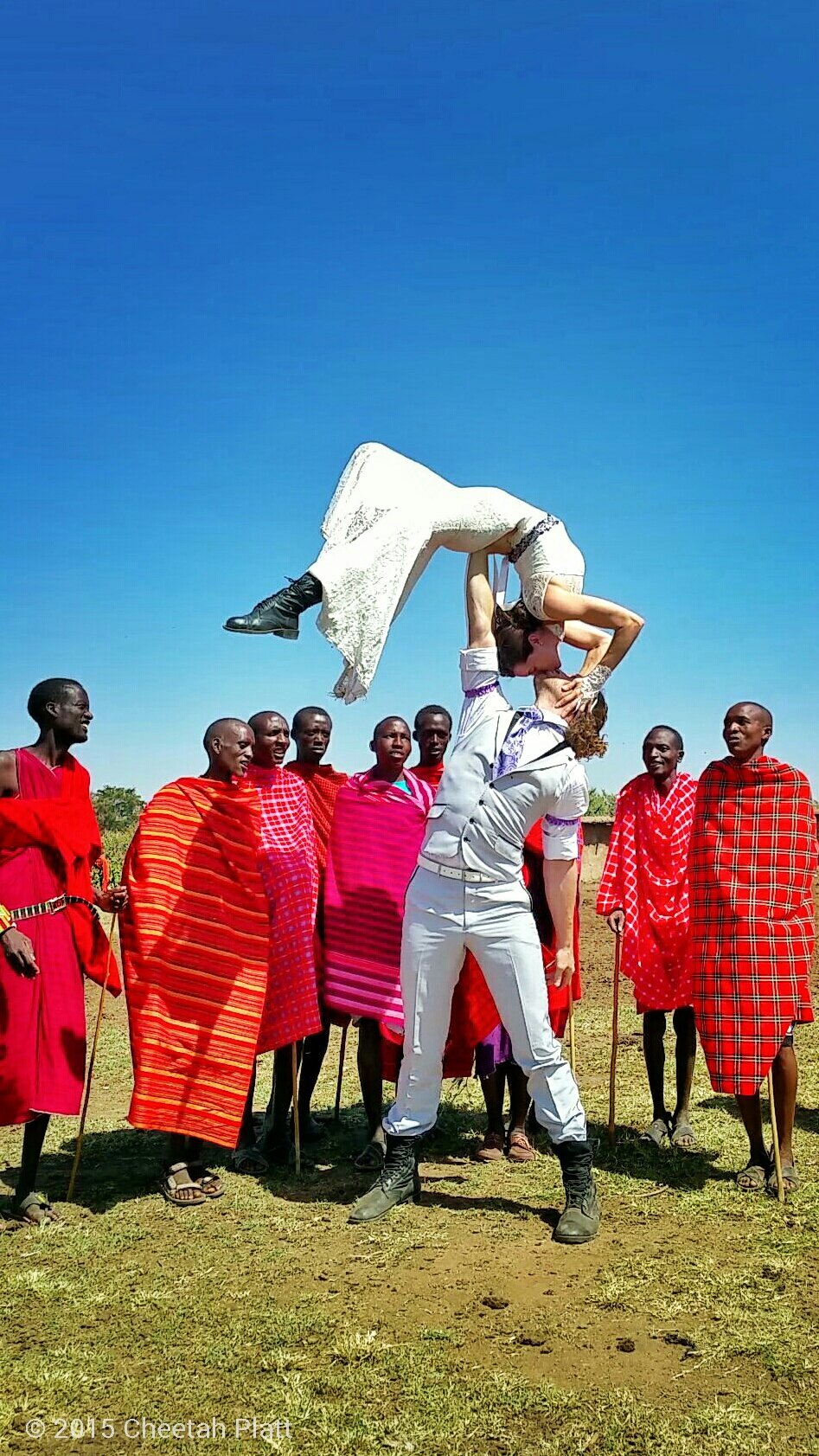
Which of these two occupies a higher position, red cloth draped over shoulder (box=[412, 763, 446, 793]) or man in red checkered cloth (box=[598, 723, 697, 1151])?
red cloth draped over shoulder (box=[412, 763, 446, 793])

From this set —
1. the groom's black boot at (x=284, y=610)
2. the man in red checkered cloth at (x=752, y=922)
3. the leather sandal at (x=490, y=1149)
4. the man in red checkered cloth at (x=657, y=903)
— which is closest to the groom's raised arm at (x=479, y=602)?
the groom's black boot at (x=284, y=610)

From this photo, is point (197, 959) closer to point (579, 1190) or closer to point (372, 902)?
point (372, 902)

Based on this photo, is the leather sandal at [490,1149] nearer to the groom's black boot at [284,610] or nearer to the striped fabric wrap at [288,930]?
the striped fabric wrap at [288,930]

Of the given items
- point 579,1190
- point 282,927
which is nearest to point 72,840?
point 282,927

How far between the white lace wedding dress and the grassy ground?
7.64ft

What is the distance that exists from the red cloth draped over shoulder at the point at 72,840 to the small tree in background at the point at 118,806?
19.6m

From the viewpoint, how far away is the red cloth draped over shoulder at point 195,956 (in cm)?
553

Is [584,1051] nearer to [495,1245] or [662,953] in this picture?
[662,953]

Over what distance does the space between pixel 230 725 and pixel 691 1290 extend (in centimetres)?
338

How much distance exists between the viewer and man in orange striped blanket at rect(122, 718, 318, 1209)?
217 inches

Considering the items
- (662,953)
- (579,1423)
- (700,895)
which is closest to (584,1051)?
(662,953)

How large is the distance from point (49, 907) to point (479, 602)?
7.97ft

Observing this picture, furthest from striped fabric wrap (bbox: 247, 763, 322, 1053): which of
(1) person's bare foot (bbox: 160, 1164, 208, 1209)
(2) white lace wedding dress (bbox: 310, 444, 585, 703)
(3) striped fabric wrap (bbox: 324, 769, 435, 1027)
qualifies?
(2) white lace wedding dress (bbox: 310, 444, 585, 703)

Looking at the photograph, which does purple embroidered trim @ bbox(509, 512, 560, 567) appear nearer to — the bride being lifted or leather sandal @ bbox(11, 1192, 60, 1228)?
the bride being lifted
